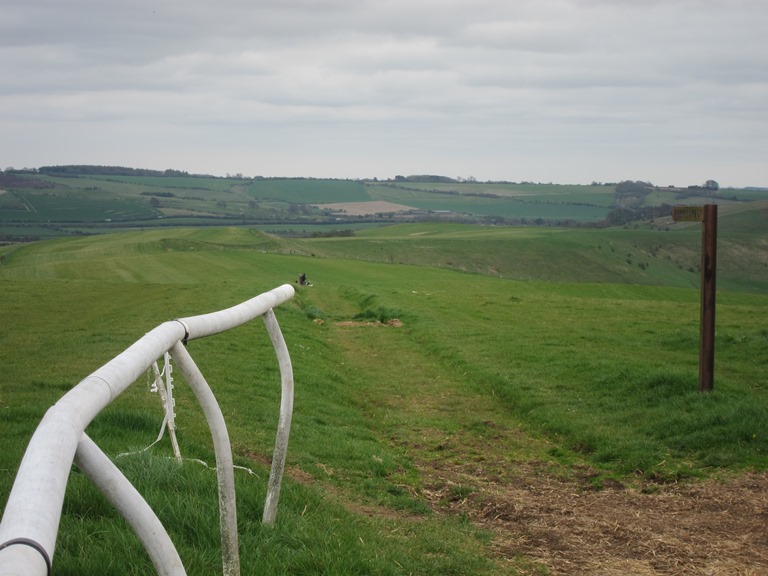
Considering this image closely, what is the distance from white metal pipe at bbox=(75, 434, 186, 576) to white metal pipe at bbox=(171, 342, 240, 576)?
3.57ft

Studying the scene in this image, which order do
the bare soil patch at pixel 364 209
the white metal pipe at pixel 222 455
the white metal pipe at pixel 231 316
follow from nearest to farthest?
the white metal pipe at pixel 222 455, the white metal pipe at pixel 231 316, the bare soil patch at pixel 364 209

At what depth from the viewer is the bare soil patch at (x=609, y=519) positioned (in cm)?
661

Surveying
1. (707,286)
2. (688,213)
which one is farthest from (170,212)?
(707,286)

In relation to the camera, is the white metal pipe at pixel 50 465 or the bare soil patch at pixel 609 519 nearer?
the white metal pipe at pixel 50 465

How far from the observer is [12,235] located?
104438 millimetres

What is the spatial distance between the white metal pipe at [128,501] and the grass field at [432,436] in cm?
165

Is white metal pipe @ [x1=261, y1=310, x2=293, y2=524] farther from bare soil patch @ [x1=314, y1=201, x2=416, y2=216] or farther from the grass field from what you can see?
bare soil patch @ [x1=314, y1=201, x2=416, y2=216]

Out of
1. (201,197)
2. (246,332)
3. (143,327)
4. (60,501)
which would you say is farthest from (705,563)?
(201,197)

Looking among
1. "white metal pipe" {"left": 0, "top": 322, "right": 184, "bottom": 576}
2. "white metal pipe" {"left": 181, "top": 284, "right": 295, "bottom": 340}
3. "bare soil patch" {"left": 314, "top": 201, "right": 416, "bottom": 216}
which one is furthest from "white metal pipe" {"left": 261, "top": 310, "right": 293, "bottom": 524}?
"bare soil patch" {"left": 314, "top": 201, "right": 416, "bottom": 216}

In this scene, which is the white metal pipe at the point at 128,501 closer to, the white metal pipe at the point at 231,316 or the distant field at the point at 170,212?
the white metal pipe at the point at 231,316

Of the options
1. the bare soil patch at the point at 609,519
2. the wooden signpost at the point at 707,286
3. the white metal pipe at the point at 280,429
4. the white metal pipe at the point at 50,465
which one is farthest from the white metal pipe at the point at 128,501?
the wooden signpost at the point at 707,286

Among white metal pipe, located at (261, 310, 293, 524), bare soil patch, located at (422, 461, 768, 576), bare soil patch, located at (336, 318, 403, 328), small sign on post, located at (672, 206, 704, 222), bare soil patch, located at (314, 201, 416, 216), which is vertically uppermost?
bare soil patch, located at (314, 201, 416, 216)

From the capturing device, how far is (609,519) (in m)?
7.86

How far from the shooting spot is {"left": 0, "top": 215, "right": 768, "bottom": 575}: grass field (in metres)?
5.70
